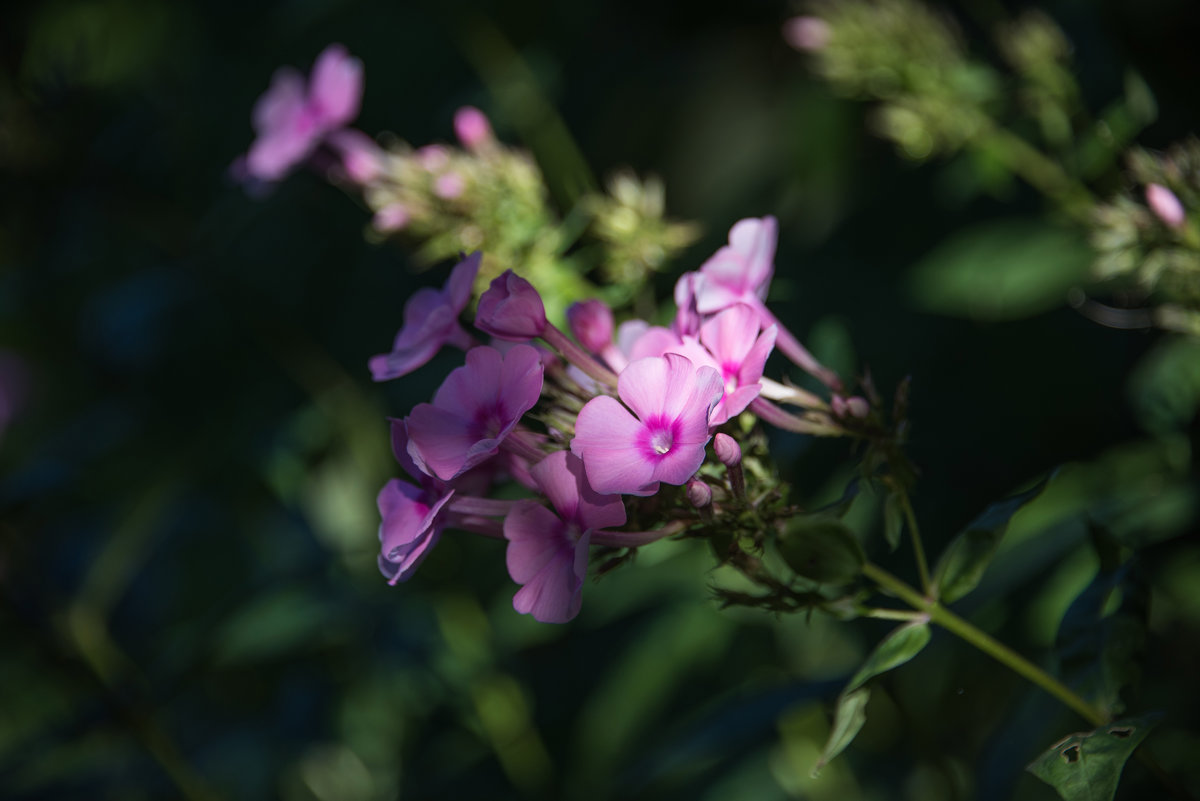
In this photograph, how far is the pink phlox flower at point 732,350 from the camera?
74 centimetres

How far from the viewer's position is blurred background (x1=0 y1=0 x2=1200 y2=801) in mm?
1350

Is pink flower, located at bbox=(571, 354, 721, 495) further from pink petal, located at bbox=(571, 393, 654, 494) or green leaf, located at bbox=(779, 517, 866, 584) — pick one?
green leaf, located at bbox=(779, 517, 866, 584)

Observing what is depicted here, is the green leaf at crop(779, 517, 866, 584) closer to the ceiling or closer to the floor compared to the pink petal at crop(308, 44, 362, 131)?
closer to the floor

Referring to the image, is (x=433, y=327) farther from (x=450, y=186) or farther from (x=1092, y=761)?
(x=1092, y=761)

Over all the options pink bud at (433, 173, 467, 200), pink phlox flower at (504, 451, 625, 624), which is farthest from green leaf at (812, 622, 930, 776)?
pink bud at (433, 173, 467, 200)

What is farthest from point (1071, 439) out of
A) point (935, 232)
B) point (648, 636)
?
point (648, 636)

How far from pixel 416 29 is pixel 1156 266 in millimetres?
2744

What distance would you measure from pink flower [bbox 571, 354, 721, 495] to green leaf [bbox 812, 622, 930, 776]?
25 cm

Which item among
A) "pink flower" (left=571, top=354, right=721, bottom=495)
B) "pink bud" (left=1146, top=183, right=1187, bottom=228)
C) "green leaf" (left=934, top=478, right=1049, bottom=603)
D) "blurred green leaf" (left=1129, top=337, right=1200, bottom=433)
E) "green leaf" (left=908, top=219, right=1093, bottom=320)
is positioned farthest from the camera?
"green leaf" (left=908, top=219, right=1093, bottom=320)

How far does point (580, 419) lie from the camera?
717 mm

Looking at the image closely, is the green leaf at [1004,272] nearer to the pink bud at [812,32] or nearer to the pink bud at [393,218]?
the pink bud at [812,32]

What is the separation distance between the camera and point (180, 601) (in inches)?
96.7

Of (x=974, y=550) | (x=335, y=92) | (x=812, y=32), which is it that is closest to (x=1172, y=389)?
(x=974, y=550)

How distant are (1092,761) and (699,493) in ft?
1.20
